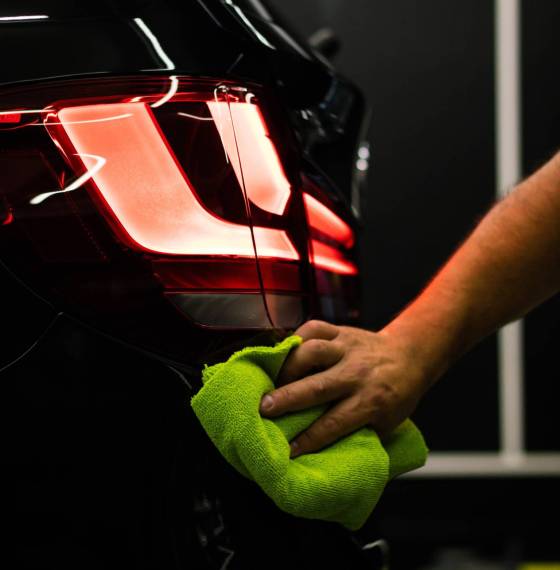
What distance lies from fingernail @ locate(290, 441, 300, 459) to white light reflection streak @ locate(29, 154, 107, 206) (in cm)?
30

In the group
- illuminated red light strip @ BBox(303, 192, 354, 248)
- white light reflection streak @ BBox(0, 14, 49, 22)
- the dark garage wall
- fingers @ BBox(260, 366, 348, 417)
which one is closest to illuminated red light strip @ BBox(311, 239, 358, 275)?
illuminated red light strip @ BBox(303, 192, 354, 248)

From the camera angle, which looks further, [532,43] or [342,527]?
[532,43]

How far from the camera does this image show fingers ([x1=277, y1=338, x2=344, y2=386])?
2.38 feet

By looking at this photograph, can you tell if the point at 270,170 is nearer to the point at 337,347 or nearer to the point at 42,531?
the point at 337,347

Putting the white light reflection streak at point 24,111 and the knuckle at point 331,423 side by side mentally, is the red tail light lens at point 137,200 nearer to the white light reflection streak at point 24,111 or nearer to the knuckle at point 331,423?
the white light reflection streak at point 24,111

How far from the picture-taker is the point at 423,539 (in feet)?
8.64

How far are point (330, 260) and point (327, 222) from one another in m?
0.04

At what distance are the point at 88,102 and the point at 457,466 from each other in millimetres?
2453

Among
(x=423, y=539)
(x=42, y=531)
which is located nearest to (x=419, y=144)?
(x=423, y=539)

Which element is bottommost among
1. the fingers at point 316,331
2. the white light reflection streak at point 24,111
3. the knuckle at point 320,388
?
the knuckle at point 320,388

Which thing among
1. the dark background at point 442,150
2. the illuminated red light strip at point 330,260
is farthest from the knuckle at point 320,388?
the dark background at point 442,150

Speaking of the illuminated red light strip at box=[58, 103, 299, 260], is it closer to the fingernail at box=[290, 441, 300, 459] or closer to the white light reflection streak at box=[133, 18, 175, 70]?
the white light reflection streak at box=[133, 18, 175, 70]

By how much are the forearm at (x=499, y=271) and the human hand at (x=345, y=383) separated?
8 cm

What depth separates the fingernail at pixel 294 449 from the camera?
71 cm
